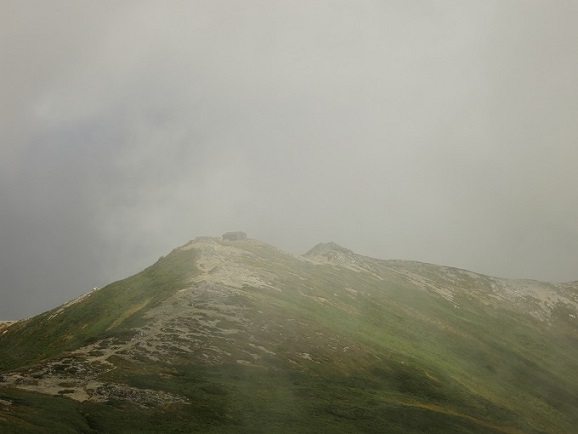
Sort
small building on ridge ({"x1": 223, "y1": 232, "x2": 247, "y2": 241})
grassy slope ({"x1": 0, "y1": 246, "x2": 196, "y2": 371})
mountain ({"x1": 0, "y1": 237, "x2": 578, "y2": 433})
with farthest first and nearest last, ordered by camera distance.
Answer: small building on ridge ({"x1": 223, "y1": 232, "x2": 247, "y2": 241}) < grassy slope ({"x1": 0, "y1": 246, "x2": 196, "y2": 371}) < mountain ({"x1": 0, "y1": 237, "x2": 578, "y2": 433})

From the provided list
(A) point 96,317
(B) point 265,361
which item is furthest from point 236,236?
(B) point 265,361

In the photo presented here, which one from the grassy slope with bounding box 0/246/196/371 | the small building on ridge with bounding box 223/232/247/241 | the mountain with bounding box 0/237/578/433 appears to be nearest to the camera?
the mountain with bounding box 0/237/578/433

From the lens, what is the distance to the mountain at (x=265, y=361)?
53.4 meters

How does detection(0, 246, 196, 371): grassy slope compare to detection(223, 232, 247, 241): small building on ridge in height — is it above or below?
below

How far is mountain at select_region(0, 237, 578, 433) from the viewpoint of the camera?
53.4 metres

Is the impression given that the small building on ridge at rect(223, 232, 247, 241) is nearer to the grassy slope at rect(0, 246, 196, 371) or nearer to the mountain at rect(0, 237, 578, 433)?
the mountain at rect(0, 237, 578, 433)

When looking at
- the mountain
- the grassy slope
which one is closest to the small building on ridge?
the mountain

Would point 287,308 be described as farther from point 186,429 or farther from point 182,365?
point 186,429

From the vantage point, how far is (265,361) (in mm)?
74250

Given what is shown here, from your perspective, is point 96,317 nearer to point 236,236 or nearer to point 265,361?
point 265,361

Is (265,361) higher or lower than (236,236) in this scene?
lower

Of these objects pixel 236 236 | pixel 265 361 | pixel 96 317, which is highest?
pixel 236 236

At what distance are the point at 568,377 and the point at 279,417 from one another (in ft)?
374

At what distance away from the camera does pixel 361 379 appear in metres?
76.8
